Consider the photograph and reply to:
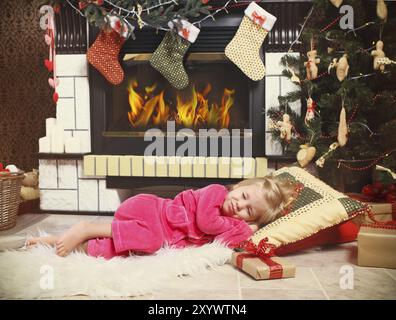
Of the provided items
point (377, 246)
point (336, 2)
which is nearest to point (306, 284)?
point (377, 246)

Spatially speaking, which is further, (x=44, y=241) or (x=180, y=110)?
(x=180, y=110)

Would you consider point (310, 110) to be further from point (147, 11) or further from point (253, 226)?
point (147, 11)

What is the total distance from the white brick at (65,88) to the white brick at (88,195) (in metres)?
0.50

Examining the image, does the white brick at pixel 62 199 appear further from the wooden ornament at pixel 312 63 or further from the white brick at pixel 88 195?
the wooden ornament at pixel 312 63

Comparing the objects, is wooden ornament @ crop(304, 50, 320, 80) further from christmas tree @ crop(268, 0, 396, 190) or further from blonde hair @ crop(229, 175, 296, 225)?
blonde hair @ crop(229, 175, 296, 225)

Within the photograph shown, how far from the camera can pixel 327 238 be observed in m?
1.87

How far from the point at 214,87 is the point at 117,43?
616 mm

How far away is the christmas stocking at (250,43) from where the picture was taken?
2395mm

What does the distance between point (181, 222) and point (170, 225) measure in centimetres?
4

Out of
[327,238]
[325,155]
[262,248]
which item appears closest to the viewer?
[262,248]

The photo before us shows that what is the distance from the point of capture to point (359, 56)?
2.24m

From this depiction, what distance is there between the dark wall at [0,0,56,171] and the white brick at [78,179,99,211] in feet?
1.42

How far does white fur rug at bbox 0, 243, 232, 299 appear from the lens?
1.32 m

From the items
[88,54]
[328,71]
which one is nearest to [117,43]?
[88,54]
